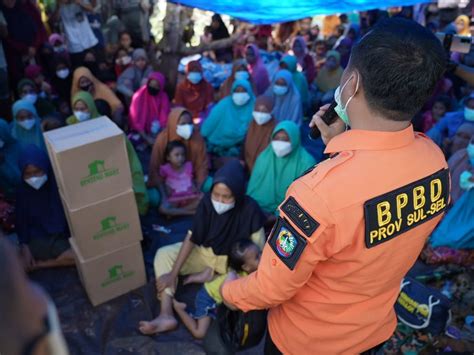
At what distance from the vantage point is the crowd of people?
3.07 m

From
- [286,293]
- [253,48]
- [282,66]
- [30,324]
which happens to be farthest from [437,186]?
[253,48]

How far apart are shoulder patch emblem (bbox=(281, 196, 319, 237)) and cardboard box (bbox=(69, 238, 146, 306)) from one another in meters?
2.12

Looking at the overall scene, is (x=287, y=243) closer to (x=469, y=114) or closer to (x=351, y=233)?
(x=351, y=233)

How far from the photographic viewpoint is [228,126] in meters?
5.34

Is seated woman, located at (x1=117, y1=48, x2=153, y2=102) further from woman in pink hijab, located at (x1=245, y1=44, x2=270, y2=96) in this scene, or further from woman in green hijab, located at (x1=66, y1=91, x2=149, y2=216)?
woman in green hijab, located at (x1=66, y1=91, x2=149, y2=216)

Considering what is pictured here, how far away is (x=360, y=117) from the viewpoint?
1092 mm

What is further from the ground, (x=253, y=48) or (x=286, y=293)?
(x=286, y=293)

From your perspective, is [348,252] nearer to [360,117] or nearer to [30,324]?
[360,117]

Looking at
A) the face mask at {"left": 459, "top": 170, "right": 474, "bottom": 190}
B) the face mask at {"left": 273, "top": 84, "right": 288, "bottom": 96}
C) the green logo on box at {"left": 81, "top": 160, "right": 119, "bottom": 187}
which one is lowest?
the face mask at {"left": 459, "top": 170, "right": 474, "bottom": 190}

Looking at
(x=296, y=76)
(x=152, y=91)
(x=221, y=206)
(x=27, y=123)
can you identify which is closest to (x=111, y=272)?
(x=221, y=206)

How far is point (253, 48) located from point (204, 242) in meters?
4.62

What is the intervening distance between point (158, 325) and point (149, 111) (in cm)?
335

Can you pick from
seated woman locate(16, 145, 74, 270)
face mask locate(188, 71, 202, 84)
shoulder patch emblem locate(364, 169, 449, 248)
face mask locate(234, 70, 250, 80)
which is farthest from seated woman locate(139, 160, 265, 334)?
A: face mask locate(234, 70, 250, 80)

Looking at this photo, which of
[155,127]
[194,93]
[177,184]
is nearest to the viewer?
[177,184]
